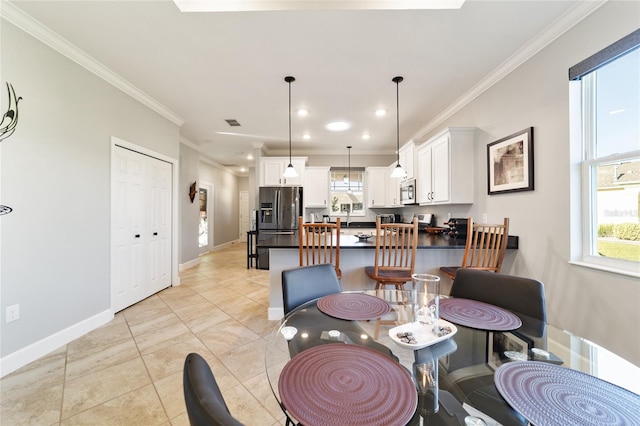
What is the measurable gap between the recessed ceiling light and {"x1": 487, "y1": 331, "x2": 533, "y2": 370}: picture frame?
11.8 ft

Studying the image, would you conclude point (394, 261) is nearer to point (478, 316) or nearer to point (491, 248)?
point (491, 248)

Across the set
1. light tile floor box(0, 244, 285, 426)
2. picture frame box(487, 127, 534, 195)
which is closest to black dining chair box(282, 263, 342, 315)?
light tile floor box(0, 244, 285, 426)

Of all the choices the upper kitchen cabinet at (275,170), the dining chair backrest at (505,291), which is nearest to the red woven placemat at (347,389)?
the dining chair backrest at (505,291)

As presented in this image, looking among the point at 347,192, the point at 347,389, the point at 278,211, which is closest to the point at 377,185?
the point at 347,192

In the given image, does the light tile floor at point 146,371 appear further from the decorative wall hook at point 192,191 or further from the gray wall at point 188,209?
the decorative wall hook at point 192,191

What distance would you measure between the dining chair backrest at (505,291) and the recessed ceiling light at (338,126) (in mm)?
3113

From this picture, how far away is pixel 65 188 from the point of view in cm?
224

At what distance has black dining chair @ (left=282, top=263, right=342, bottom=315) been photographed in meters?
1.42

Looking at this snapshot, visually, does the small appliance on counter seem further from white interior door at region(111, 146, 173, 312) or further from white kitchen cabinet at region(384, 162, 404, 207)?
white interior door at region(111, 146, 173, 312)

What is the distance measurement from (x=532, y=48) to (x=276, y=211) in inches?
169

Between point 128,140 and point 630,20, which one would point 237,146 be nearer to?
point 128,140

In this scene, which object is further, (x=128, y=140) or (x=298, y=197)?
(x=298, y=197)

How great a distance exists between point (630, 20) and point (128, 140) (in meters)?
4.59

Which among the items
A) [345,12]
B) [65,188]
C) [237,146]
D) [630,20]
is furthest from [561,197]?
[237,146]
